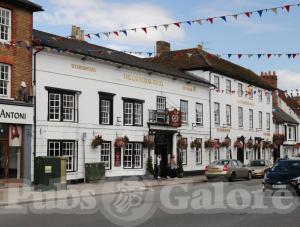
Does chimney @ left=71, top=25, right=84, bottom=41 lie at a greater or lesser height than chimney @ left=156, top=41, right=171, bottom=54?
lesser

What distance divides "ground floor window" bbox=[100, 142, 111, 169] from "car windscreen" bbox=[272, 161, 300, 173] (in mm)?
11353

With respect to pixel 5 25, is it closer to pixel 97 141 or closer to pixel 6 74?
pixel 6 74

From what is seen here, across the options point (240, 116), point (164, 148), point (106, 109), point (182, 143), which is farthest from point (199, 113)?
point (106, 109)

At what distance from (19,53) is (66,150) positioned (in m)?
5.71

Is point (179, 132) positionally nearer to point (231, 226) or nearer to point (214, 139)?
point (214, 139)

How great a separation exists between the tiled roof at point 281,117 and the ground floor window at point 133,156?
28340 millimetres

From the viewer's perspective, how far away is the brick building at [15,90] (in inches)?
933

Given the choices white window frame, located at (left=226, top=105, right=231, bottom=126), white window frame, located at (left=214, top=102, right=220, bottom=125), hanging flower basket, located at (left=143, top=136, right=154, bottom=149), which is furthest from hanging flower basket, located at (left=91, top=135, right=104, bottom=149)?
white window frame, located at (left=226, top=105, right=231, bottom=126)

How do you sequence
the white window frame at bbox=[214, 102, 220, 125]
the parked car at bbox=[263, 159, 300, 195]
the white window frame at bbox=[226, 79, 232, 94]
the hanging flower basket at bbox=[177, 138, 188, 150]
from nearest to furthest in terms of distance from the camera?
the parked car at bbox=[263, 159, 300, 195] → the hanging flower basket at bbox=[177, 138, 188, 150] → the white window frame at bbox=[214, 102, 220, 125] → the white window frame at bbox=[226, 79, 232, 94]

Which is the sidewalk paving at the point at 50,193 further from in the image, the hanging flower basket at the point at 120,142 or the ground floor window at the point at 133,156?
the ground floor window at the point at 133,156

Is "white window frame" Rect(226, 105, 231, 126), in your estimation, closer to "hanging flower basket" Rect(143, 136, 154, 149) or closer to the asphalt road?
"hanging flower basket" Rect(143, 136, 154, 149)

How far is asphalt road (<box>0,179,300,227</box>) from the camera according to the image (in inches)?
497

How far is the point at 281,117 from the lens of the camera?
198 feet

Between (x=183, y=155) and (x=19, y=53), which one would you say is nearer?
(x=19, y=53)
